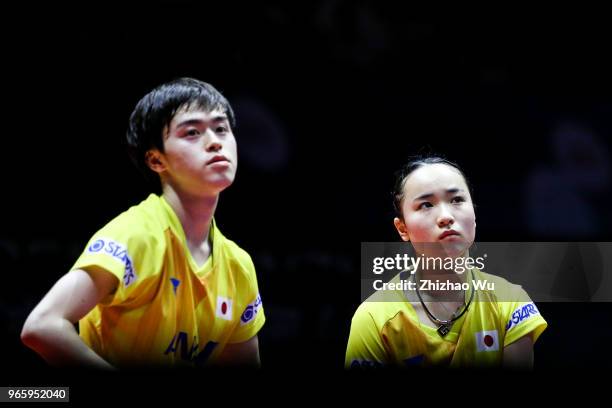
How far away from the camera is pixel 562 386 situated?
1.71m

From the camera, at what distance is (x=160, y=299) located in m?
2.37

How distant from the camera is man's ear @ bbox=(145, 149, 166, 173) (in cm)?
254

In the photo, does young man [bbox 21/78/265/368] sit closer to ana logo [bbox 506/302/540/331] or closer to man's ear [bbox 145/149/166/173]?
man's ear [bbox 145/149/166/173]

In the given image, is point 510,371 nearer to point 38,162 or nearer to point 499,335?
point 499,335

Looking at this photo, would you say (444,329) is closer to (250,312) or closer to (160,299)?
(250,312)

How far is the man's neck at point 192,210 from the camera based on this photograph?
2.51m

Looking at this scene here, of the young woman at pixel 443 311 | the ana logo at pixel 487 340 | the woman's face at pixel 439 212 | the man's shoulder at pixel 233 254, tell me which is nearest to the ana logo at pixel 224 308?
the man's shoulder at pixel 233 254

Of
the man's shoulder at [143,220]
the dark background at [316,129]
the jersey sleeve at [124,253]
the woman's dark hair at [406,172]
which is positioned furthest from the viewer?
the dark background at [316,129]

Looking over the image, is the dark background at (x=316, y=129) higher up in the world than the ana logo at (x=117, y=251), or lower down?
higher up

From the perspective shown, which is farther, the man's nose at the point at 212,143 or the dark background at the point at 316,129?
the dark background at the point at 316,129

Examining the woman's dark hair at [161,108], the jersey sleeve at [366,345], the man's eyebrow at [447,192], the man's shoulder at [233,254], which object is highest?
the woman's dark hair at [161,108]

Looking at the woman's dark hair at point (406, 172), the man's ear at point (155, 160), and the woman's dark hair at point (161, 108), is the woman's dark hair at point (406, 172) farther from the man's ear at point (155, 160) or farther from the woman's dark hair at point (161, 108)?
the man's ear at point (155, 160)

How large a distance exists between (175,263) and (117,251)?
0.24m

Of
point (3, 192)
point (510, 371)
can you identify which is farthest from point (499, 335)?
point (3, 192)
